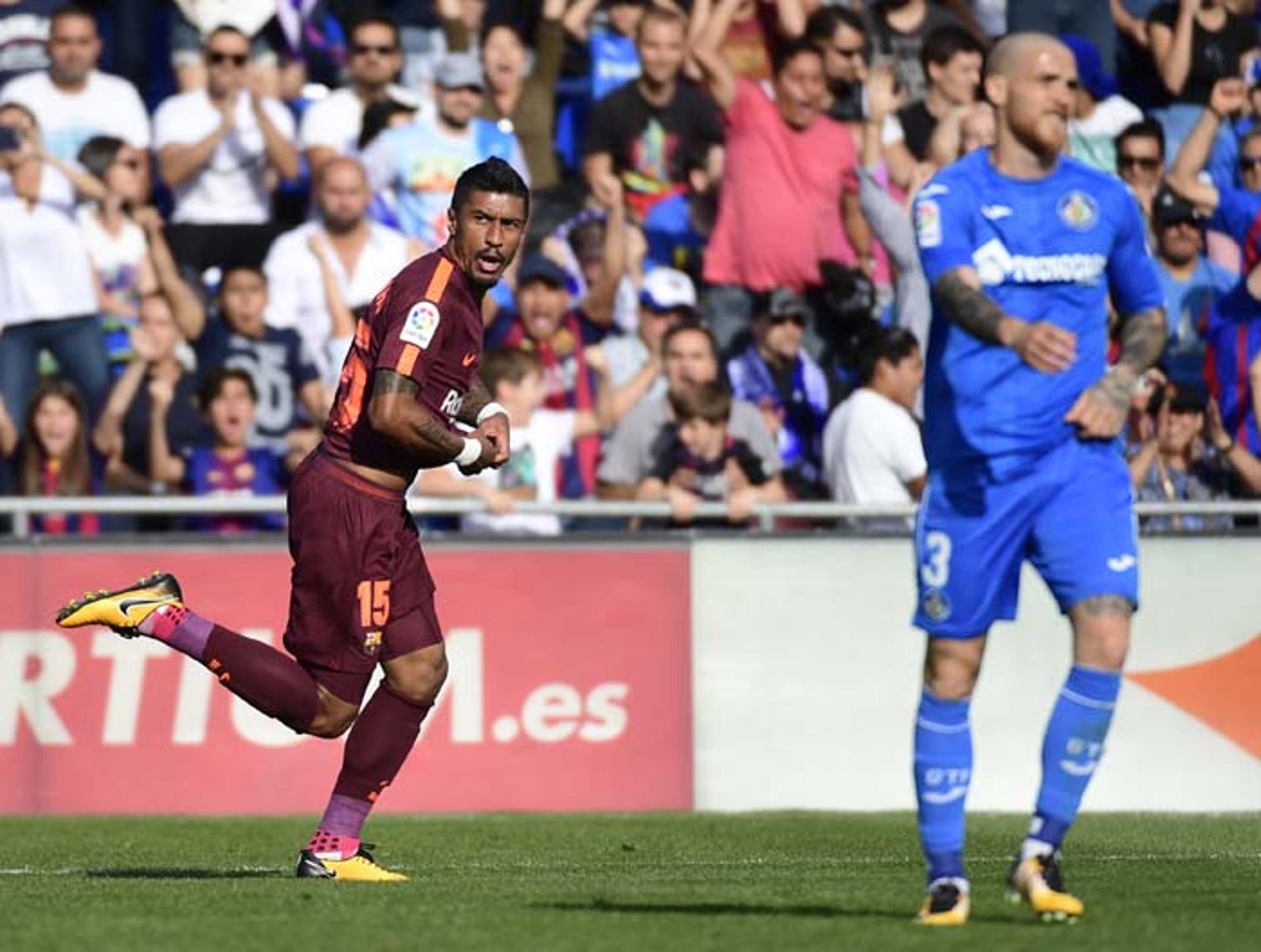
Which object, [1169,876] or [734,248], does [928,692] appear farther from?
[734,248]

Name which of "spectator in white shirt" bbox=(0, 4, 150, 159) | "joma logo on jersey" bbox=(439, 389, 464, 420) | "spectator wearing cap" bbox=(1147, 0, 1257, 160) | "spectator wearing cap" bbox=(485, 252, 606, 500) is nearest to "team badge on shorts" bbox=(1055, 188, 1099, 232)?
"joma logo on jersey" bbox=(439, 389, 464, 420)

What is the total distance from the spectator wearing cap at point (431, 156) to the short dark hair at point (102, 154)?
4.85 ft

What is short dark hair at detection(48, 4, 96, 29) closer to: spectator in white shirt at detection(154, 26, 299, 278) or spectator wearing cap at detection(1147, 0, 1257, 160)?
spectator in white shirt at detection(154, 26, 299, 278)

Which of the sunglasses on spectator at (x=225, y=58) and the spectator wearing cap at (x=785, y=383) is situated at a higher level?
the sunglasses on spectator at (x=225, y=58)

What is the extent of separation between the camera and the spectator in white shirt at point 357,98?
54.2 ft

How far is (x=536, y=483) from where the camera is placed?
50.5ft

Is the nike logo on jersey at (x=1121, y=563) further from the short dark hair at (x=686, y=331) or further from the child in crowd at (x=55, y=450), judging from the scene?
the child in crowd at (x=55, y=450)

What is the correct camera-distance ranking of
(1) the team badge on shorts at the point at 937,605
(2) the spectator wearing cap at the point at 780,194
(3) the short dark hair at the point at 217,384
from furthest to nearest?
(2) the spectator wearing cap at the point at 780,194 → (3) the short dark hair at the point at 217,384 → (1) the team badge on shorts at the point at 937,605

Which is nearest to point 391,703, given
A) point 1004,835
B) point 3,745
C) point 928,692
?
point 928,692

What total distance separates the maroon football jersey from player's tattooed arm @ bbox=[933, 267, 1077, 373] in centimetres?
235

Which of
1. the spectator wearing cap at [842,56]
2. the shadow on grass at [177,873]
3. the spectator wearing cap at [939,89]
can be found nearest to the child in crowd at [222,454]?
the spectator wearing cap at [842,56]

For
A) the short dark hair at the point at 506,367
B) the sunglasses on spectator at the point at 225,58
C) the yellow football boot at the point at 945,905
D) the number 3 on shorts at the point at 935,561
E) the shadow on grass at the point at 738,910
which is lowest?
the shadow on grass at the point at 738,910

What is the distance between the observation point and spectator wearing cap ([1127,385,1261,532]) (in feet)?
52.9

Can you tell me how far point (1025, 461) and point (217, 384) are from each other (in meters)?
7.98
